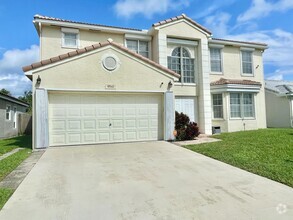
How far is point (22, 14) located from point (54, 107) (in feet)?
18.3

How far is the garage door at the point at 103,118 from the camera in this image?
1108cm

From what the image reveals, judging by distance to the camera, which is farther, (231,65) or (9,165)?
(231,65)

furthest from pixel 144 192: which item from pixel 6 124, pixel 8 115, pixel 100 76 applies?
pixel 8 115

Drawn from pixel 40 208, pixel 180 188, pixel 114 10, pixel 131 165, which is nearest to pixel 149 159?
pixel 131 165

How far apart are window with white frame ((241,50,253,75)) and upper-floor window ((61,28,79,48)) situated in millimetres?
13163

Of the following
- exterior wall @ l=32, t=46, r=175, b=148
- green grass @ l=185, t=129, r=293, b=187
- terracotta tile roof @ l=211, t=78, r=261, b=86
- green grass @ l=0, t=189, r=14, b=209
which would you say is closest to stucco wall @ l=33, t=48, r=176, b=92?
exterior wall @ l=32, t=46, r=175, b=148

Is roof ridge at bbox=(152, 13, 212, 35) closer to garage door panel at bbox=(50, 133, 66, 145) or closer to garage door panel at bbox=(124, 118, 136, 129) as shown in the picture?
garage door panel at bbox=(124, 118, 136, 129)

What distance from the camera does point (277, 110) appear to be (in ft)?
70.9

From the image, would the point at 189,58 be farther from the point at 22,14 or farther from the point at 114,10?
the point at 22,14

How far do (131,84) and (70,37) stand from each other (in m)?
5.60

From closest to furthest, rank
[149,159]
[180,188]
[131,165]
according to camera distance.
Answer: [180,188]
[131,165]
[149,159]

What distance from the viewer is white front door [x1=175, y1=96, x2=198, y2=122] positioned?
15.9 meters

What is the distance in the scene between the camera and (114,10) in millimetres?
13859

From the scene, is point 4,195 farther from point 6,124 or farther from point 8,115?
point 8,115
